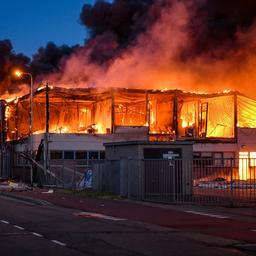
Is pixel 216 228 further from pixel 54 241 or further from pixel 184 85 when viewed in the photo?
pixel 184 85

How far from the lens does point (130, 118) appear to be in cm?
5128

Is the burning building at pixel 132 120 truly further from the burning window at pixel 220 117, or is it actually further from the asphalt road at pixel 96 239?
the asphalt road at pixel 96 239

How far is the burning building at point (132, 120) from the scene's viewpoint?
148ft

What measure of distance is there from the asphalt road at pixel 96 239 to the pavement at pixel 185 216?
1.31 feet

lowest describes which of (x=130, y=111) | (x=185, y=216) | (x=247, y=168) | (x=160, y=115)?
(x=185, y=216)

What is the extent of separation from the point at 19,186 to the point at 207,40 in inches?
1150

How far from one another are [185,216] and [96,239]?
6408 millimetres

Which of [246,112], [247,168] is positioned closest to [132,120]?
[246,112]

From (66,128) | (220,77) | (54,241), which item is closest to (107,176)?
(54,241)

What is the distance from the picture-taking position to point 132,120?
168 feet

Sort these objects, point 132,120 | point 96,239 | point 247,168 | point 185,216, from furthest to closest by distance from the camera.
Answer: point 132,120
point 247,168
point 185,216
point 96,239

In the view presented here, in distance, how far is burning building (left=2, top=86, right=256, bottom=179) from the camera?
4512 centimetres

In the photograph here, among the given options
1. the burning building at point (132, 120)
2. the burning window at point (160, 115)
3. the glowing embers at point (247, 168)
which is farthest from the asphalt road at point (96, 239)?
the burning window at point (160, 115)

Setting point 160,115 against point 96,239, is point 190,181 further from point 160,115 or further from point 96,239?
point 160,115
